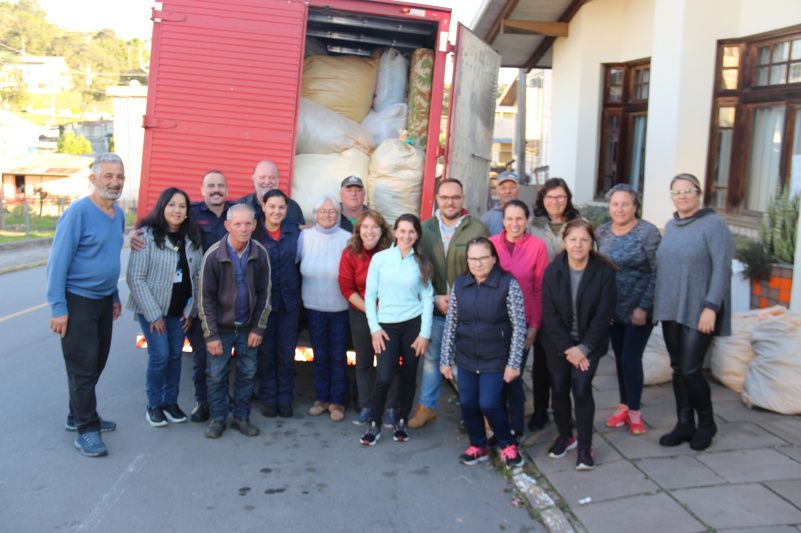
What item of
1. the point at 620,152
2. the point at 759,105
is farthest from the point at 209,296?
the point at 620,152

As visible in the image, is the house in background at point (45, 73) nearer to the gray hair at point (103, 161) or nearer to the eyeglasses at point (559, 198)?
the gray hair at point (103, 161)

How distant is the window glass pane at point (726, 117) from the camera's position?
318 inches

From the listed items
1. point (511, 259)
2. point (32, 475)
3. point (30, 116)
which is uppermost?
point (30, 116)

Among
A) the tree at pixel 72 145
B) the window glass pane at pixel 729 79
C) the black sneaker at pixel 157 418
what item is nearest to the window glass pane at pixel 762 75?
the window glass pane at pixel 729 79

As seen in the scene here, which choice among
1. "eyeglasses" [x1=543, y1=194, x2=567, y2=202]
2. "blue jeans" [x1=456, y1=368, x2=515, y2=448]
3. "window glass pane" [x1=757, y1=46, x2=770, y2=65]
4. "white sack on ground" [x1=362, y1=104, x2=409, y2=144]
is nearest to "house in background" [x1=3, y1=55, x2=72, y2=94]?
"white sack on ground" [x1=362, y1=104, x2=409, y2=144]

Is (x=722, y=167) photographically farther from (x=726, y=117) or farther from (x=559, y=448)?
(x=559, y=448)

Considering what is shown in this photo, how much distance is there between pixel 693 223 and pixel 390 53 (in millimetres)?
4152

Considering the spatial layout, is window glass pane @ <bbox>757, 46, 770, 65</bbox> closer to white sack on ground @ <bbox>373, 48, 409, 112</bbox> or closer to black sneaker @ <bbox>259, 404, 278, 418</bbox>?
white sack on ground @ <bbox>373, 48, 409, 112</bbox>

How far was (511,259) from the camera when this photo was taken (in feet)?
15.7

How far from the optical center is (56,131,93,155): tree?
50031 mm

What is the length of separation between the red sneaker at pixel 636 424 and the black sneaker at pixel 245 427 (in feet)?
8.67

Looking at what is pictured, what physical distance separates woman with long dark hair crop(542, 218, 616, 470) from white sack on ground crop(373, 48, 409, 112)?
11.8ft

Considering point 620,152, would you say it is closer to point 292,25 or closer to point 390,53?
point 390,53

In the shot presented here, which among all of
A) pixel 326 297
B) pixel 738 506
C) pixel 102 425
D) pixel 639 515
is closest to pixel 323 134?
pixel 326 297
